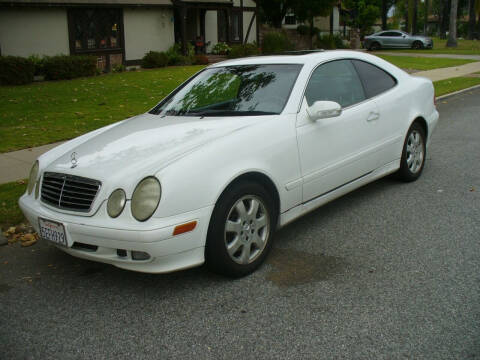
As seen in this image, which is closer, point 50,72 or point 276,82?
point 276,82

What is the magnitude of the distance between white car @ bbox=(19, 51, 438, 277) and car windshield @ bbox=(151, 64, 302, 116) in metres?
0.01

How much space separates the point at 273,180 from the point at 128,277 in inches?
52.7

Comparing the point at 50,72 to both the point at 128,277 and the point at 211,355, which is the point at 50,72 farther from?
the point at 211,355

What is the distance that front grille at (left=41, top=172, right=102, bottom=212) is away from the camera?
12.4ft

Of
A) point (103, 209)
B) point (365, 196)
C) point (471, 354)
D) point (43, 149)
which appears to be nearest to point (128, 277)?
point (103, 209)

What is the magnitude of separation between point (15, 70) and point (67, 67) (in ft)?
6.67

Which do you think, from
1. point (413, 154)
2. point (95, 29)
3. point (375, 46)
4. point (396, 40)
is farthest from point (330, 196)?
point (375, 46)

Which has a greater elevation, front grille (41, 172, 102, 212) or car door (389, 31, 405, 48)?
car door (389, 31, 405, 48)

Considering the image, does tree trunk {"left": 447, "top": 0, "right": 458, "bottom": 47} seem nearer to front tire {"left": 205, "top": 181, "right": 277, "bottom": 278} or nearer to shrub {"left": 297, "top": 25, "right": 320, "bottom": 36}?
shrub {"left": 297, "top": 25, "right": 320, "bottom": 36}

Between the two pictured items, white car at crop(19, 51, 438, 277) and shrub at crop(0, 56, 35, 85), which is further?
shrub at crop(0, 56, 35, 85)

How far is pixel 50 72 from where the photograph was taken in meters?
19.7

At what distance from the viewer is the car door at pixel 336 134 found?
464 cm

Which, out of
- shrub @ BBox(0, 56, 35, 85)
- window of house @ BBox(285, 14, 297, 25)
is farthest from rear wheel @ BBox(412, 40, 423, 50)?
shrub @ BBox(0, 56, 35, 85)

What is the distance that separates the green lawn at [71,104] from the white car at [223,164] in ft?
16.8
